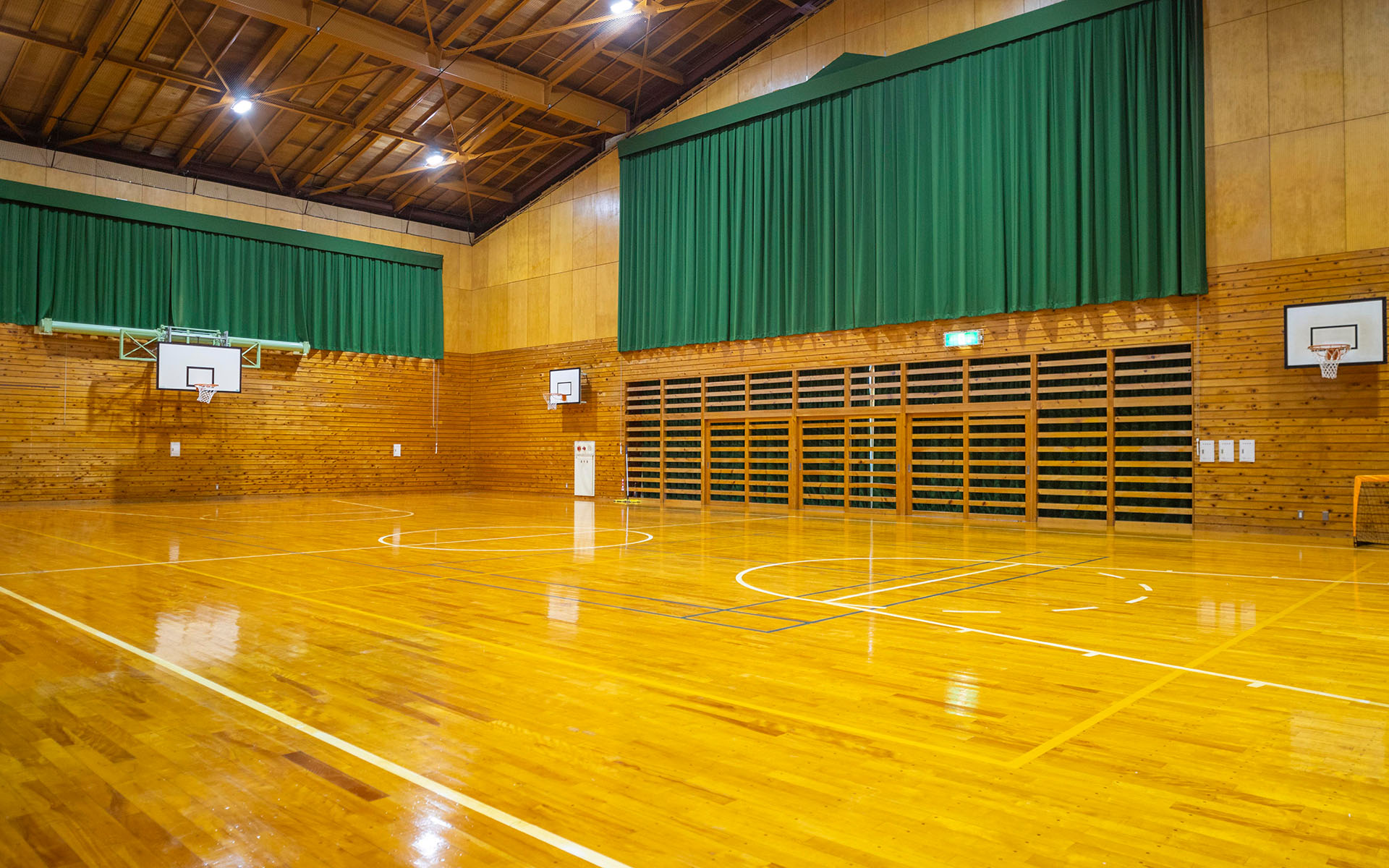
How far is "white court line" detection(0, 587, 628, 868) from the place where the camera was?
2588mm

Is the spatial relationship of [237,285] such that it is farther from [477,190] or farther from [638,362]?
[638,362]

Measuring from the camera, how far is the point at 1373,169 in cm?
1260

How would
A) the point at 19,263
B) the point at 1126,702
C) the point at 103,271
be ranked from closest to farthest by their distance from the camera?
the point at 1126,702
the point at 19,263
the point at 103,271

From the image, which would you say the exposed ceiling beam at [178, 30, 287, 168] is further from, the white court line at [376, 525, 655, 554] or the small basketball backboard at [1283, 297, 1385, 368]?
the small basketball backboard at [1283, 297, 1385, 368]

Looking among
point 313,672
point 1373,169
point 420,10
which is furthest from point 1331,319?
point 420,10

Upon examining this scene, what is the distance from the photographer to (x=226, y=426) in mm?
21812

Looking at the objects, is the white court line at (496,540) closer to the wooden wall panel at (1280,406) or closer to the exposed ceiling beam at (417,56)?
the wooden wall panel at (1280,406)

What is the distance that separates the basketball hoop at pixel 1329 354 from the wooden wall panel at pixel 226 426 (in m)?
21.1

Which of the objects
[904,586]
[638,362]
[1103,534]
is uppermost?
[638,362]

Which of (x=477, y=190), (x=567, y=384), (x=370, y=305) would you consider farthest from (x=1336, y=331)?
(x=370, y=305)

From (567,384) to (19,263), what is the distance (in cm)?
1224

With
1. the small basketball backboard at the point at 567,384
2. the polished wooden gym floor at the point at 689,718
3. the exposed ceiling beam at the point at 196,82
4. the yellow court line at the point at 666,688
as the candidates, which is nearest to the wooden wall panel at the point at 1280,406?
the polished wooden gym floor at the point at 689,718

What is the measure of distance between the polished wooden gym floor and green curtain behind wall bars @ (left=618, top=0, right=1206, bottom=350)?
7.91 metres

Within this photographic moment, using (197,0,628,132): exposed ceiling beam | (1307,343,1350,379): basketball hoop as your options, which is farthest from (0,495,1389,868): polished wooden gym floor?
(197,0,628,132): exposed ceiling beam
